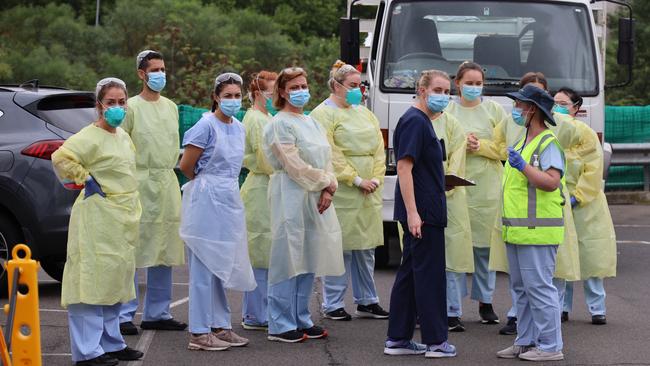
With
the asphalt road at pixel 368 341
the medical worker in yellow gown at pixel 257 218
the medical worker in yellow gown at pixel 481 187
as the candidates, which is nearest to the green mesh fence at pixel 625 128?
the asphalt road at pixel 368 341

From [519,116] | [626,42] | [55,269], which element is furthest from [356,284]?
[626,42]

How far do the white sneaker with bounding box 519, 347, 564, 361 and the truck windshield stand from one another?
4.87 meters

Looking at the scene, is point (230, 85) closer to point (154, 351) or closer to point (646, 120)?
point (154, 351)

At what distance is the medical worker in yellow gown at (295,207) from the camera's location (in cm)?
939

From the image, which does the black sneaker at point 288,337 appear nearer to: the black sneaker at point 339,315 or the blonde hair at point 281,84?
the black sneaker at point 339,315

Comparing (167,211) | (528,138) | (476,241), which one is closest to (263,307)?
(167,211)

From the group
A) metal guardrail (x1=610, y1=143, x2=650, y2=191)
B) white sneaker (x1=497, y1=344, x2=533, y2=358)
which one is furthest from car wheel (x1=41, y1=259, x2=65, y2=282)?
metal guardrail (x1=610, y1=143, x2=650, y2=191)

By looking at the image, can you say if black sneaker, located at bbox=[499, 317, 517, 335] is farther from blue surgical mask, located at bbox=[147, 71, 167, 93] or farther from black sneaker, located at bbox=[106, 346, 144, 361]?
blue surgical mask, located at bbox=[147, 71, 167, 93]

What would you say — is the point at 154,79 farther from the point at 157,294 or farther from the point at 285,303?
the point at 285,303

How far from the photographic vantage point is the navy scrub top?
8734mm

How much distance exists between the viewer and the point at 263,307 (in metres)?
10.2

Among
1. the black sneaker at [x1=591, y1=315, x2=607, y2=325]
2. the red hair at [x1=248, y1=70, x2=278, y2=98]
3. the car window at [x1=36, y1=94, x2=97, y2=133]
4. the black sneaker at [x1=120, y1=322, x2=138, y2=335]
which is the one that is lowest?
the black sneaker at [x1=591, y1=315, x2=607, y2=325]

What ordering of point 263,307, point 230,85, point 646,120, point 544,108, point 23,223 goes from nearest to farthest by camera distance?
point 544,108
point 230,85
point 263,307
point 23,223
point 646,120

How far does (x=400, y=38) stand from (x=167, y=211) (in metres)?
4.30
